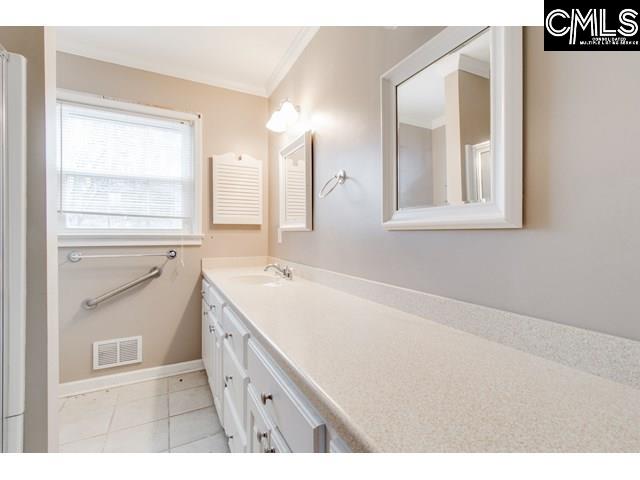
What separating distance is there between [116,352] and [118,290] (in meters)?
0.46

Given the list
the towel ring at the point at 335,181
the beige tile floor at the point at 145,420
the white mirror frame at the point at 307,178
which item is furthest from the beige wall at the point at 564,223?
the beige tile floor at the point at 145,420

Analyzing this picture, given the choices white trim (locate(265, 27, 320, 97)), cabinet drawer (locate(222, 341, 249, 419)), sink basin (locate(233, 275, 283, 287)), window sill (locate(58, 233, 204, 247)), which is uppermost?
white trim (locate(265, 27, 320, 97))

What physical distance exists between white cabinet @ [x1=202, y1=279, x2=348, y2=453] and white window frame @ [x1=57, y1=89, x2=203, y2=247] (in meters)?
0.85

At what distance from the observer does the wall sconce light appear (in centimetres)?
200

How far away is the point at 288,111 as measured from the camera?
2.00 meters

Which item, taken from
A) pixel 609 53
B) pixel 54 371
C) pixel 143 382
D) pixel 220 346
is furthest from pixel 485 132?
pixel 143 382

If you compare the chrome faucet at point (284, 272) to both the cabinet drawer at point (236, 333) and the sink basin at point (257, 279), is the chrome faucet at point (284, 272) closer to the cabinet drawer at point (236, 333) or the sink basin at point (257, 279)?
the sink basin at point (257, 279)

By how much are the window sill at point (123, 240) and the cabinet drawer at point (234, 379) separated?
1190 mm

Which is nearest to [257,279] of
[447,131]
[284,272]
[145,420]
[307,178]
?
[284,272]

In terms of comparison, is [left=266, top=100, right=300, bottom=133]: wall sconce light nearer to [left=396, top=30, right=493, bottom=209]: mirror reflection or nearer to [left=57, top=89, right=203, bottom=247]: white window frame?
[left=57, top=89, right=203, bottom=247]: white window frame

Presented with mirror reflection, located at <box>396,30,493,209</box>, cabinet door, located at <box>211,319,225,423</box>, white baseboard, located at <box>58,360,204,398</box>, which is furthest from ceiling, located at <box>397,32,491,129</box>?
white baseboard, located at <box>58,360,204,398</box>
